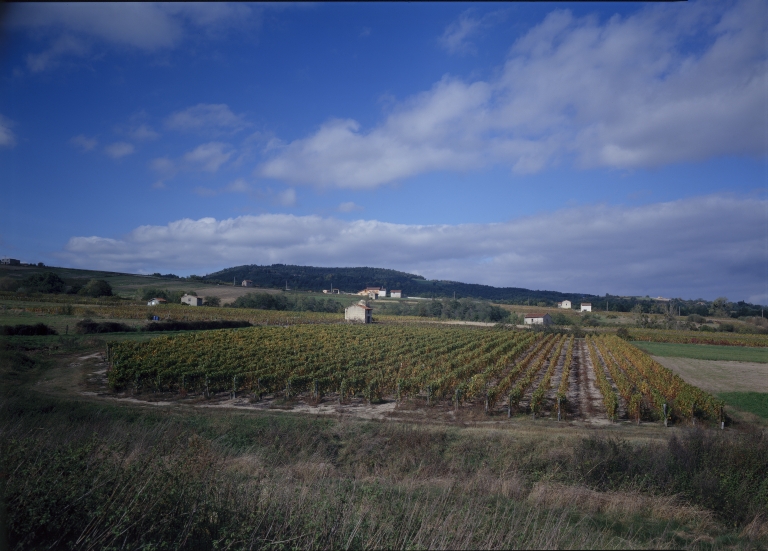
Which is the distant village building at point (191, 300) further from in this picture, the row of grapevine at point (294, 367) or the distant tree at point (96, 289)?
the row of grapevine at point (294, 367)

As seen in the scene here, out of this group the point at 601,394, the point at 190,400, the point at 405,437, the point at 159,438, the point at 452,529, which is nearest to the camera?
the point at 452,529

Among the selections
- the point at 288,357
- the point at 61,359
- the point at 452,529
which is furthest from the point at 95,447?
the point at 61,359

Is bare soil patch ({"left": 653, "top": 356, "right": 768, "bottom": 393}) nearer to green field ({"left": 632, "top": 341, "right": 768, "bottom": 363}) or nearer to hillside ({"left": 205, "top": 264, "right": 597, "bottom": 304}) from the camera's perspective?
green field ({"left": 632, "top": 341, "right": 768, "bottom": 363})

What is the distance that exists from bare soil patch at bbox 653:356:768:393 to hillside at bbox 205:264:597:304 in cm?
10662

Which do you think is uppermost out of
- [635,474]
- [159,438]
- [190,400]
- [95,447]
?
[95,447]

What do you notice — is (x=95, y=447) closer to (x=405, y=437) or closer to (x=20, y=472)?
(x=20, y=472)

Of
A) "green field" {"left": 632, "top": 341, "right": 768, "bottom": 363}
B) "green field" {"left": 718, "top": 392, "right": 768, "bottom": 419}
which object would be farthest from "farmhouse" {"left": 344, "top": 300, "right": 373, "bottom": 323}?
"green field" {"left": 718, "top": 392, "right": 768, "bottom": 419}

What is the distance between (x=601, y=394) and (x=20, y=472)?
23.2m

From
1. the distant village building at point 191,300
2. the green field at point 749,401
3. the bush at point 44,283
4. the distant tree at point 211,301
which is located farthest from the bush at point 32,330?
the distant tree at point 211,301

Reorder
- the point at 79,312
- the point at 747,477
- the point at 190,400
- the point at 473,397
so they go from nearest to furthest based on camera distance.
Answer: the point at 747,477 → the point at 190,400 → the point at 473,397 → the point at 79,312

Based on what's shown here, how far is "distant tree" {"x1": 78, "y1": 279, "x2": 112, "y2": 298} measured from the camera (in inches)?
1854

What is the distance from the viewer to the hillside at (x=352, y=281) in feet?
456

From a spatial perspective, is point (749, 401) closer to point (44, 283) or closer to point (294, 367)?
point (294, 367)

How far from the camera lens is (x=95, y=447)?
16.3 ft
